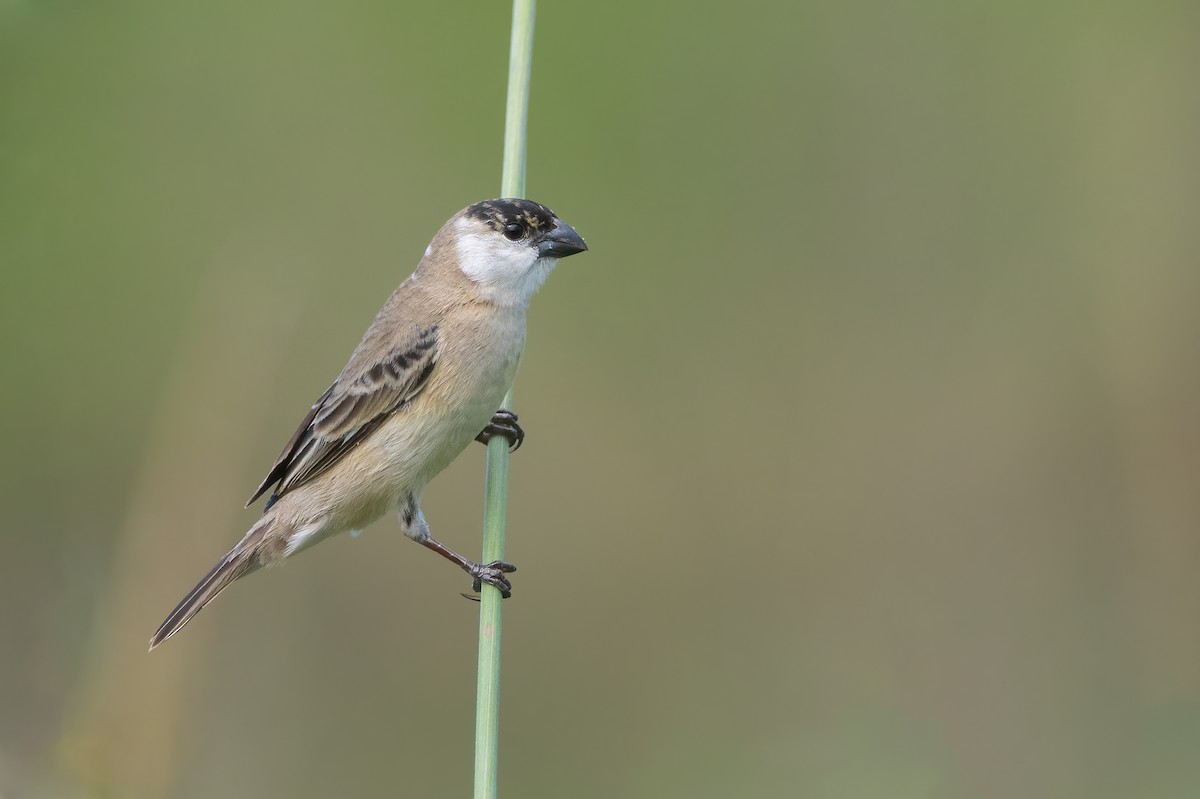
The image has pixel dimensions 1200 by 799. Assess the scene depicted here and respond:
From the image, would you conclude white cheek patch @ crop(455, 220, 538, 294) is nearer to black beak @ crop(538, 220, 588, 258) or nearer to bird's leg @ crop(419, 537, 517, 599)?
black beak @ crop(538, 220, 588, 258)

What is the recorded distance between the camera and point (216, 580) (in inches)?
168

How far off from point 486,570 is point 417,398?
3.22ft

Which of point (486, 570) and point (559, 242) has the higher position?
point (559, 242)

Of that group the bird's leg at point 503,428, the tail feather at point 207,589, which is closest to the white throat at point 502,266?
the bird's leg at point 503,428

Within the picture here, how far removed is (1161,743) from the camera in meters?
4.62

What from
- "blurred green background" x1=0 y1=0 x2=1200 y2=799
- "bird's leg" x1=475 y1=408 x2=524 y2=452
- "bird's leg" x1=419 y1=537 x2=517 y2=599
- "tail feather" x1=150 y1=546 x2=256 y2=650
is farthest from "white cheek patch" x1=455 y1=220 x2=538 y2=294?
"tail feather" x1=150 y1=546 x2=256 y2=650

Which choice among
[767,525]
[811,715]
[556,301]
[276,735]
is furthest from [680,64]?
[276,735]

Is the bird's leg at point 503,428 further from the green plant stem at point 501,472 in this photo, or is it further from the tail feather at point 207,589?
the tail feather at point 207,589

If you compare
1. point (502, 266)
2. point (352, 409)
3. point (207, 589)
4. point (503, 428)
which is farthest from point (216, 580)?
point (502, 266)

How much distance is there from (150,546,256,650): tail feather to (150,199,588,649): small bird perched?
0.04 feet

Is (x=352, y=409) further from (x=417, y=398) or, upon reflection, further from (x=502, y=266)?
(x=502, y=266)

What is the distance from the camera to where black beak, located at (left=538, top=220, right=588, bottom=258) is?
4.59 metres

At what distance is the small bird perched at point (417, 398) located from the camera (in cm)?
448

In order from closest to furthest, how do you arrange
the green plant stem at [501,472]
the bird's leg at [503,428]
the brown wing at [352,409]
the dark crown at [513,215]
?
the green plant stem at [501,472], the dark crown at [513,215], the brown wing at [352,409], the bird's leg at [503,428]
